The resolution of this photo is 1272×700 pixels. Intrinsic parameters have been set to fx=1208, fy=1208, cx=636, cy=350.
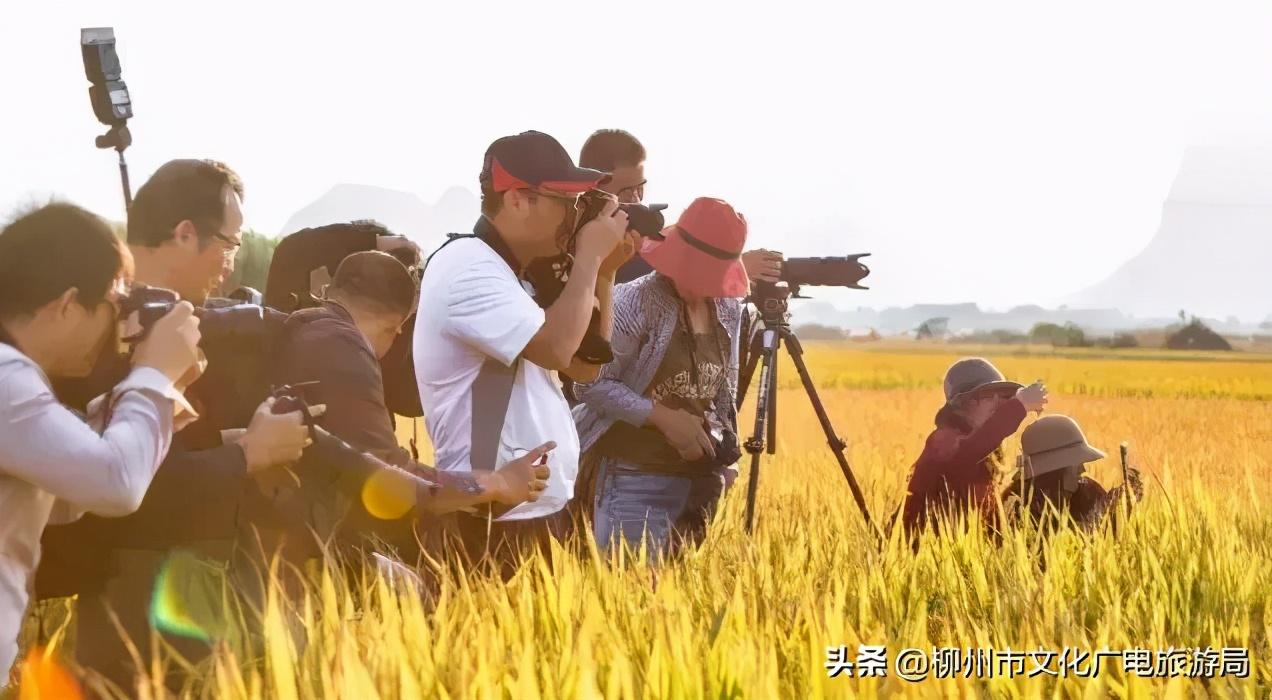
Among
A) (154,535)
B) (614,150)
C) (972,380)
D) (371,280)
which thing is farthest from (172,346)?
(972,380)

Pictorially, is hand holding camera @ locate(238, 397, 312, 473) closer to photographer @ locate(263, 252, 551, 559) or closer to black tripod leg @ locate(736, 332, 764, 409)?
photographer @ locate(263, 252, 551, 559)

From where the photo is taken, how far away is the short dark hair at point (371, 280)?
106 inches

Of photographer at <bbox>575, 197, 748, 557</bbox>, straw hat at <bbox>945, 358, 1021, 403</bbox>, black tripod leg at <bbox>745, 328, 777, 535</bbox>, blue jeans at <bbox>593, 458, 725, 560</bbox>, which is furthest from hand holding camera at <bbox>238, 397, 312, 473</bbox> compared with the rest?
straw hat at <bbox>945, 358, 1021, 403</bbox>

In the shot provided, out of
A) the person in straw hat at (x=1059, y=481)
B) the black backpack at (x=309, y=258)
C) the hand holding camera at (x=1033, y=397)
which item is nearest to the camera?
the black backpack at (x=309, y=258)

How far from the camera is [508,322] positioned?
8.50 ft

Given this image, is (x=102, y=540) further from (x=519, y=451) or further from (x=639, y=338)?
(x=639, y=338)

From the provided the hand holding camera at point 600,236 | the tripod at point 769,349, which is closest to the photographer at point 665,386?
the tripod at point 769,349

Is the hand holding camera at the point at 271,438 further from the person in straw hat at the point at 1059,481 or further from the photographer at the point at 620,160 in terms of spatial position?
the person in straw hat at the point at 1059,481

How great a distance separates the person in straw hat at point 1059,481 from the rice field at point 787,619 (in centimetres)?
15

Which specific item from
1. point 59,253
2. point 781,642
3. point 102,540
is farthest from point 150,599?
point 781,642

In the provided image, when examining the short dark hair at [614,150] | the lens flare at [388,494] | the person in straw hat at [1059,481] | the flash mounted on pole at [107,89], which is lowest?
the person in straw hat at [1059,481]

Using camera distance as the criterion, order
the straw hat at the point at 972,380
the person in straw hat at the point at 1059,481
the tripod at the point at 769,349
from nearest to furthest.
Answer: the straw hat at the point at 972,380, the person in straw hat at the point at 1059,481, the tripod at the point at 769,349

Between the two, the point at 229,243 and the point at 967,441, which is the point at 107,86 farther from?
the point at 967,441

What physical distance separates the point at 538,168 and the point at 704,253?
1071 millimetres
